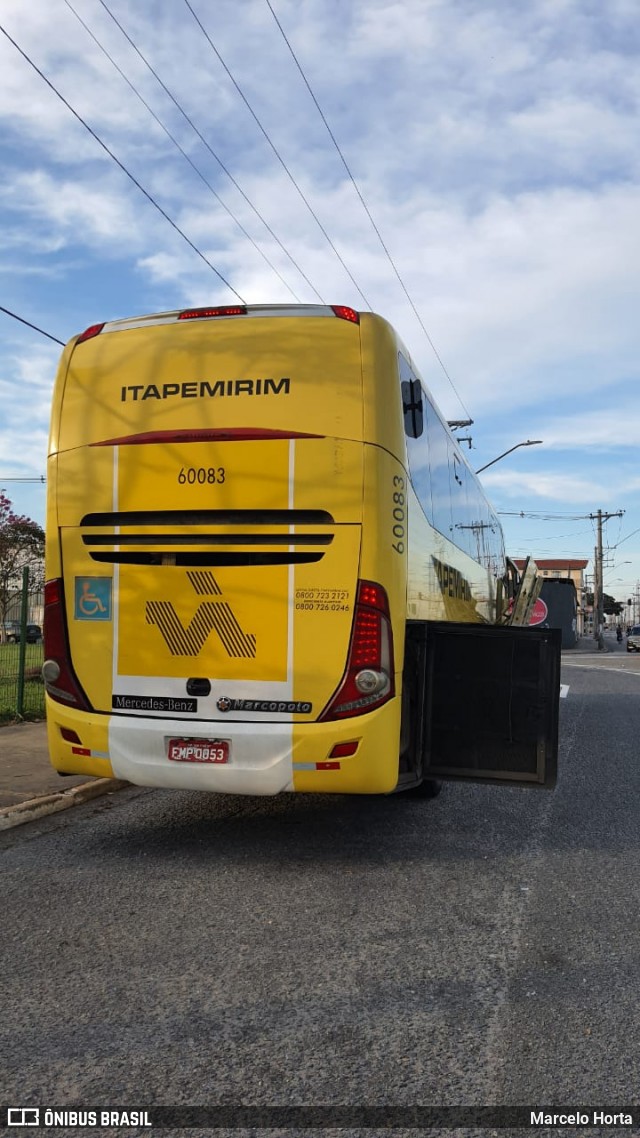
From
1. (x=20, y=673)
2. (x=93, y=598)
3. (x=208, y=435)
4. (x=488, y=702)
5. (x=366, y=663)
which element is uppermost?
(x=208, y=435)

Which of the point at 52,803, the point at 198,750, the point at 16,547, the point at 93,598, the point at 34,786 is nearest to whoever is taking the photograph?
the point at 198,750

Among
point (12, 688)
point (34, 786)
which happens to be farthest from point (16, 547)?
point (34, 786)

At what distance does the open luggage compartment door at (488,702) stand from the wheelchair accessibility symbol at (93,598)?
74.8 inches

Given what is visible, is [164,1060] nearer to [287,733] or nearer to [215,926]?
[215,926]

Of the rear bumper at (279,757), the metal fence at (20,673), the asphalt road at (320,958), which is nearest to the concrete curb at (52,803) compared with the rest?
the asphalt road at (320,958)

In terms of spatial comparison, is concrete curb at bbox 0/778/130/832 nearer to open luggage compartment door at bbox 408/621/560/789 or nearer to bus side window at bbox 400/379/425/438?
open luggage compartment door at bbox 408/621/560/789

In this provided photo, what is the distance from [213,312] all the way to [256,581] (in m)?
1.83

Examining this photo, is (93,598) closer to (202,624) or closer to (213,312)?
(202,624)

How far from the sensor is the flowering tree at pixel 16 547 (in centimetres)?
3362

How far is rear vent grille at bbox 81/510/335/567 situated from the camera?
17.1 ft

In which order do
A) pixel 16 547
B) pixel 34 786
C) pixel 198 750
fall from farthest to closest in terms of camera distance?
pixel 16 547 → pixel 34 786 → pixel 198 750

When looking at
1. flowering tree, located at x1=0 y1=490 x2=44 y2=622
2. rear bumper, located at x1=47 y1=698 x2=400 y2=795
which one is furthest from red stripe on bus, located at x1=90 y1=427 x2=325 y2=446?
flowering tree, located at x1=0 y1=490 x2=44 y2=622

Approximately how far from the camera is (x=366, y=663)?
5.12 metres

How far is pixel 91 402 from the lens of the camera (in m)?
5.68
